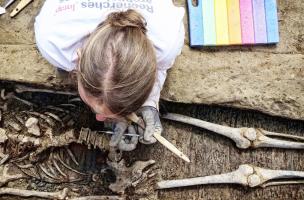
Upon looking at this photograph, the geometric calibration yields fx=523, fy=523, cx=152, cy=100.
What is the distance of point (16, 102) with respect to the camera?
97.8 inches

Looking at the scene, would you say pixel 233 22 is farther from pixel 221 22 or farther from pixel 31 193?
pixel 31 193

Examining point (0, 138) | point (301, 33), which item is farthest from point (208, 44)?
point (0, 138)

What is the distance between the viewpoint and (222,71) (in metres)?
2.40

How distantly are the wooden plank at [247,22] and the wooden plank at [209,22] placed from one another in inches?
5.3

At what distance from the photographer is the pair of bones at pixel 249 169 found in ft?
7.70

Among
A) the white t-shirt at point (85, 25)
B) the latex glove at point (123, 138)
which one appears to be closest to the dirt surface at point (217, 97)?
the latex glove at point (123, 138)

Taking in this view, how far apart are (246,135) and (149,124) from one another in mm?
489

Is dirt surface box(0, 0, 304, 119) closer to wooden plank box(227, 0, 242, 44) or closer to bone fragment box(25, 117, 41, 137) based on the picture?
wooden plank box(227, 0, 242, 44)

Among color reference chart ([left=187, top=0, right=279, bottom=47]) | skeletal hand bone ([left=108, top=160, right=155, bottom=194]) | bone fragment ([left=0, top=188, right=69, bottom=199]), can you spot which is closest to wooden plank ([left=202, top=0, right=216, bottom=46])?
color reference chart ([left=187, top=0, right=279, bottom=47])

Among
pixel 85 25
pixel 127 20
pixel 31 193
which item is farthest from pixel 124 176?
A: pixel 127 20

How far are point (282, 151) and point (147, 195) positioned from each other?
2.14ft

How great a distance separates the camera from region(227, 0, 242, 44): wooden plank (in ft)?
7.91

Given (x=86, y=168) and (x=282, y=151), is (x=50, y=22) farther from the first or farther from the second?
(x=282, y=151)

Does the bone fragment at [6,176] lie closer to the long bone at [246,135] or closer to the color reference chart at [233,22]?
the long bone at [246,135]
